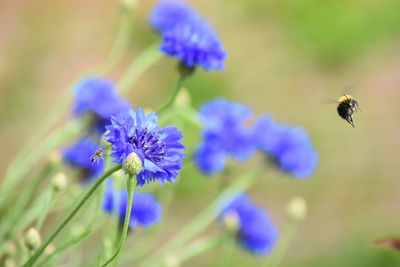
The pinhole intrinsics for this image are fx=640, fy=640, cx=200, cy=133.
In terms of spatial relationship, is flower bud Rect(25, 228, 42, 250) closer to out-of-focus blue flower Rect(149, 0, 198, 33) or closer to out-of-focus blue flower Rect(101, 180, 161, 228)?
out-of-focus blue flower Rect(101, 180, 161, 228)

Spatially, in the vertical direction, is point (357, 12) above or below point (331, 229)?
above

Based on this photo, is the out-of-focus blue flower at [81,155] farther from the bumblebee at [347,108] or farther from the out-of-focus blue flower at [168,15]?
the bumblebee at [347,108]

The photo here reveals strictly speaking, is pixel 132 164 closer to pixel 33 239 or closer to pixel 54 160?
pixel 33 239

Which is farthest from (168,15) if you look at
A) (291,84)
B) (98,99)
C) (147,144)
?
(291,84)

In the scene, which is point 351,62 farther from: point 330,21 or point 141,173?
point 141,173

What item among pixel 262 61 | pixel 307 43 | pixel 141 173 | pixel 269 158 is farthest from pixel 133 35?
pixel 141 173

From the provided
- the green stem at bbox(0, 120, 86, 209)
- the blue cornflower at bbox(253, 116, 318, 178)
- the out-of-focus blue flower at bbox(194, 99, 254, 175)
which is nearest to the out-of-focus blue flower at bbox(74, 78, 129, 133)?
the green stem at bbox(0, 120, 86, 209)
